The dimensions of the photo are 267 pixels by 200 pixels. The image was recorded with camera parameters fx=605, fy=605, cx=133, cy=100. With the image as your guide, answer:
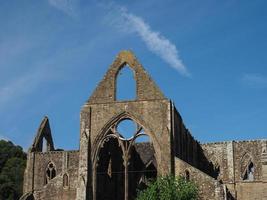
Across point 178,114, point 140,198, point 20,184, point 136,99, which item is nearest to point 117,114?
point 136,99

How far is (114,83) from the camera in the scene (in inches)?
1486

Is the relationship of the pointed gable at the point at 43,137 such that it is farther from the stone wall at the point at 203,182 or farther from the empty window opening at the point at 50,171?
the stone wall at the point at 203,182

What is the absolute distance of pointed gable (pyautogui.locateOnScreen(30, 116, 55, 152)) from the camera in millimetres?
51781

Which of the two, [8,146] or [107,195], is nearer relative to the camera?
[107,195]

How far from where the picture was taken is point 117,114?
3672cm

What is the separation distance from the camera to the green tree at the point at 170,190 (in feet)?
102

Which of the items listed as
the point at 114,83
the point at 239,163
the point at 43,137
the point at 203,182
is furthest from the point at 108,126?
the point at 43,137

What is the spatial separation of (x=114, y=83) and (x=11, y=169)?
43.2 metres

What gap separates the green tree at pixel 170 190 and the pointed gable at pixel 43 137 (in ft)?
69.7

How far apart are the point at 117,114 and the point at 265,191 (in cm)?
1319

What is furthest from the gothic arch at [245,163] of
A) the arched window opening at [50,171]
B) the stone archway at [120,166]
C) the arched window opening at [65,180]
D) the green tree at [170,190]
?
the arched window opening at [50,171]

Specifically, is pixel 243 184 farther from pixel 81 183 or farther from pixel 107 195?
pixel 81 183

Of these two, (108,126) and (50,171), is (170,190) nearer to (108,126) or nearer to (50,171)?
(108,126)

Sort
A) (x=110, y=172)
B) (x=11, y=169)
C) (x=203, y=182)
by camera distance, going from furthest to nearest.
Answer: (x=11, y=169) < (x=110, y=172) < (x=203, y=182)
